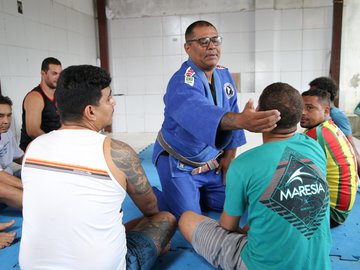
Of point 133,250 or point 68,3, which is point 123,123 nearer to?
point 68,3

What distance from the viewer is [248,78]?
19.3 ft

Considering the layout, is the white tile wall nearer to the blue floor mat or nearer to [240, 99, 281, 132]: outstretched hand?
the blue floor mat

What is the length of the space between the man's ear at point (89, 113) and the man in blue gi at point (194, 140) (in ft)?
1.55

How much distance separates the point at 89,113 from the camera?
1281 mm

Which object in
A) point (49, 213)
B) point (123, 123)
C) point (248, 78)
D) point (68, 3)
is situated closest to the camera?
point (49, 213)

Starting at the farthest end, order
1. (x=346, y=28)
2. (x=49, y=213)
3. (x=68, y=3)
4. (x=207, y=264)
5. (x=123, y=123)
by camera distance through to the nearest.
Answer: (x=123, y=123) → (x=346, y=28) → (x=68, y=3) → (x=207, y=264) → (x=49, y=213)

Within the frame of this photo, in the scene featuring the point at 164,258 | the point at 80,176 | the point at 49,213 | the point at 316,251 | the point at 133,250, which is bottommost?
the point at 164,258

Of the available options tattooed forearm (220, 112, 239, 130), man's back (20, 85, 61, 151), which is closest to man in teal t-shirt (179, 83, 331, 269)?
tattooed forearm (220, 112, 239, 130)

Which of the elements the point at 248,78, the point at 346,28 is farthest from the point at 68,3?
the point at 346,28

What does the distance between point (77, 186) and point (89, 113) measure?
1.00 feet

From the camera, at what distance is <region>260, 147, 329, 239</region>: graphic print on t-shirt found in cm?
119

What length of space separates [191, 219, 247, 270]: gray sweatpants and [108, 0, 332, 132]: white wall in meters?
4.37

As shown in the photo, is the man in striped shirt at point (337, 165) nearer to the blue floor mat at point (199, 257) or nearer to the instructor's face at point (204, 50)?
the blue floor mat at point (199, 257)

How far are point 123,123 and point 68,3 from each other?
229 centimetres
